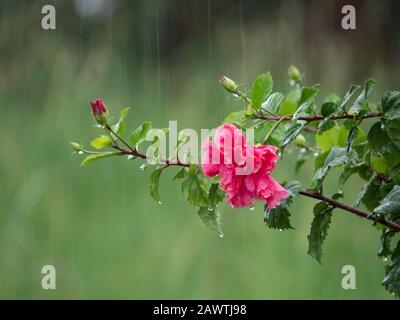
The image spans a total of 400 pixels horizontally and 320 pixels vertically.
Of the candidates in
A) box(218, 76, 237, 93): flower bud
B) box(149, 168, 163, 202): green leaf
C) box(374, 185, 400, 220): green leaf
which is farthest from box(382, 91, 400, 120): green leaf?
box(149, 168, 163, 202): green leaf

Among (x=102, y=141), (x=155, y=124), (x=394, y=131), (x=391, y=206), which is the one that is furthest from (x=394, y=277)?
(x=155, y=124)

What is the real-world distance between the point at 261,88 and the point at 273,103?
0.06 m

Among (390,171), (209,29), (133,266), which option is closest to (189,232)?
(133,266)

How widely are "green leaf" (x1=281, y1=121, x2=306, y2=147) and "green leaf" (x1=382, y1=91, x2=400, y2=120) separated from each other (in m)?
0.11

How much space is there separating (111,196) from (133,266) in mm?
282

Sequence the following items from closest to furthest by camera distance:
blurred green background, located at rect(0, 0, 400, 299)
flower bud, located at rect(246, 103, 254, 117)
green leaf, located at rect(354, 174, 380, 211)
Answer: flower bud, located at rect(246, 103, 254, 117) → green leaf, located at rect(354, 174, 380, 211) → blurred green background, located at rect(0, 0, 400, 299)

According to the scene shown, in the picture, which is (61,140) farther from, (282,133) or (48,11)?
(282,133)

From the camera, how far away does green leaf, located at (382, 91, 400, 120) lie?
974 millimetres

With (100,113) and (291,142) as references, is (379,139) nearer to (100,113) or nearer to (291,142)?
(291,142)

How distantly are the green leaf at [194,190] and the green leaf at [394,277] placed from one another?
0.26 m

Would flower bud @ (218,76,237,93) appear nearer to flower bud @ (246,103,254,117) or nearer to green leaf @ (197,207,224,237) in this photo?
flower bud @ (246,103,254,117)

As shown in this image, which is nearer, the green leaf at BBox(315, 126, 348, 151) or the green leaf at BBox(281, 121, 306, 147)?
the green leaf at BBox(281, 121, 306, 147)

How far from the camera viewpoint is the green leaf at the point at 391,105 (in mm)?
974

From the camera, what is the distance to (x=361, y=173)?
47.3 inches
